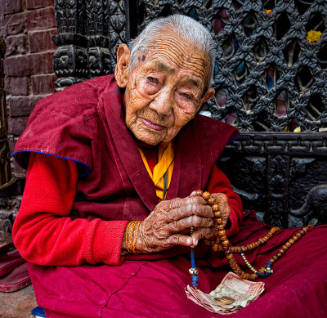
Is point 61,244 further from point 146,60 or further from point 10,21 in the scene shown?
point 10,21

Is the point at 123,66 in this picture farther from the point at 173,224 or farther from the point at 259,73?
the point at 259,73

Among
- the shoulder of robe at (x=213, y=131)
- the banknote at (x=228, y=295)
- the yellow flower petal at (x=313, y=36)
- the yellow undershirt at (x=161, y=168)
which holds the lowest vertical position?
the banknote at (x=228, y=295)

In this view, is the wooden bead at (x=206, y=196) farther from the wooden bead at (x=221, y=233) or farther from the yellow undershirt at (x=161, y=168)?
the yellow undershirt at (x=161, y=168)

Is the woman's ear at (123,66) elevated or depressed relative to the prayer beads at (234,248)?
elevated

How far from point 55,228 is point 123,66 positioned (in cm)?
83

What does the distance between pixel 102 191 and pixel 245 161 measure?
116 centimetres

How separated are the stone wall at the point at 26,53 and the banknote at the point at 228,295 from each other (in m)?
1.93

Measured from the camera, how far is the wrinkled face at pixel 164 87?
1.38 meters

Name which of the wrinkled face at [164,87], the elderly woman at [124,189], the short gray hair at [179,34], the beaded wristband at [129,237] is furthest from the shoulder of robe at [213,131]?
the beaded wristband at [129,237]

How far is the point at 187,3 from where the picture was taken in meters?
2.21

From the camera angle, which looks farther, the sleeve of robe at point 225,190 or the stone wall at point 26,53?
the stone wall at point 26,53

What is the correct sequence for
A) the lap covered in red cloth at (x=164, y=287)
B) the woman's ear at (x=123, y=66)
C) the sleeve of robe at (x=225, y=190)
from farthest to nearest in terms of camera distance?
1. the sleeve of robe at (x=225, y=190)
2. the woman's ear at (x=123, y=66)
3. the lap covered in red cloth at (x=164, y=287)

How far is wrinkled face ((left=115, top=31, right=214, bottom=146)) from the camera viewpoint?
1377 millimetres

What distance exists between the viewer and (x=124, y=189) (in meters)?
1.45
